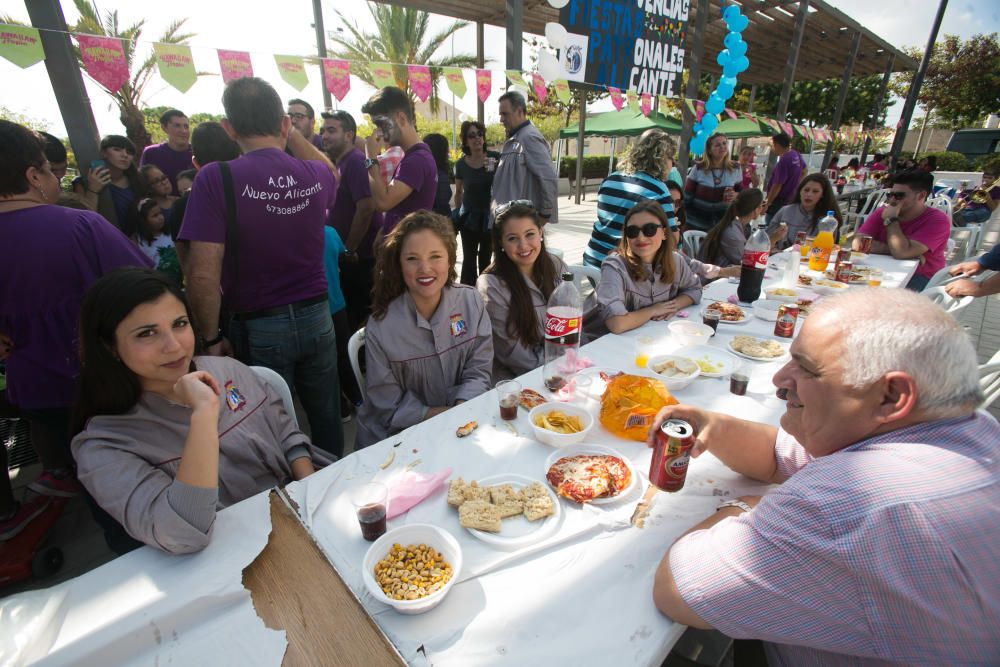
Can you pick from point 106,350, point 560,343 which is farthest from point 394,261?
point 106,350

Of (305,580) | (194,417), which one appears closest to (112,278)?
(194,417)

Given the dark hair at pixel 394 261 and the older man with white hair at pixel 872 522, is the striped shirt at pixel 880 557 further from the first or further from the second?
the dark hair at pixel 394 261

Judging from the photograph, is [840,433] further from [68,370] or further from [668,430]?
[68,370]

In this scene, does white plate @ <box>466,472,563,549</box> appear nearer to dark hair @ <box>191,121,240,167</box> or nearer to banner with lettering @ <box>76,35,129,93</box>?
dark hair @ <box>191,121,240,167</box>

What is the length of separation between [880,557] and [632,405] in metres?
0.93

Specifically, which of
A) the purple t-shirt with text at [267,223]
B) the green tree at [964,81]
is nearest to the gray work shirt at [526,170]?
the purple t-shirt with text at [267,223]

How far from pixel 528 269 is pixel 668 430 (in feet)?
5.42

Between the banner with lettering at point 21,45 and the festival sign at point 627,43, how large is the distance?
18.3ft

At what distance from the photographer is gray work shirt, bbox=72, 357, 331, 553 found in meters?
1.19

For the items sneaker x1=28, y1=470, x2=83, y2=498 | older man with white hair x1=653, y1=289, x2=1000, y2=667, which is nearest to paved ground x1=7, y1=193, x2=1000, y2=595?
sneaker x1=28, y1=470, x2=83, y2=498

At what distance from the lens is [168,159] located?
4324 mm

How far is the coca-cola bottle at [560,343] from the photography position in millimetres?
2018

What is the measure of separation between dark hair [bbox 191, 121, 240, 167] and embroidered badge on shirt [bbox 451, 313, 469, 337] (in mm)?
1810

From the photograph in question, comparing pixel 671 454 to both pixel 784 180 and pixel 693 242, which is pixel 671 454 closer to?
pixel 693 242
